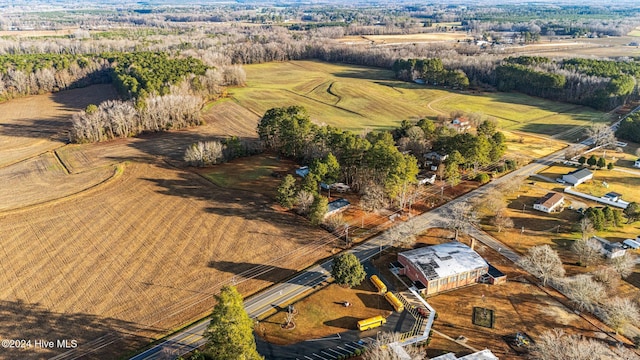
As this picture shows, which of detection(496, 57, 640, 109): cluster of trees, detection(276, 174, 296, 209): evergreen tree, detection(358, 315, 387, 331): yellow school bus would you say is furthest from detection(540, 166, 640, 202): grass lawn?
detection(496, 57, 640, 109): cluster of trees

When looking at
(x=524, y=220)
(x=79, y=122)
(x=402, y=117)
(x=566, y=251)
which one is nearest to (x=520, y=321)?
(x=566, y=251)

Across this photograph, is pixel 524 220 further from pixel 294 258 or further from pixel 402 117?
pixel 402 117

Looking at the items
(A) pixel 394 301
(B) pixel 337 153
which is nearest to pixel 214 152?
(B) pixel 337 153

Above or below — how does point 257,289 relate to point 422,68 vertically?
below

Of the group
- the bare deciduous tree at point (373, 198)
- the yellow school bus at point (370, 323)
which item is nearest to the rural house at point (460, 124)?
the bare deciduous tree at point (373, 198)

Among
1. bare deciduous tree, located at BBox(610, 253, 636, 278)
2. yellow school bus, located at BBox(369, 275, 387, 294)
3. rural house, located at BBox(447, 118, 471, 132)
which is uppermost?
rural house, located at BBox(447, 118, 471, 132)

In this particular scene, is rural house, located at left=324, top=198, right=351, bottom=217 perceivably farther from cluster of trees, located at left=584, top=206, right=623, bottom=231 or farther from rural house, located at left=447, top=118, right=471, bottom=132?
rural house, located at left=447, top=118, right=471, bottom=132

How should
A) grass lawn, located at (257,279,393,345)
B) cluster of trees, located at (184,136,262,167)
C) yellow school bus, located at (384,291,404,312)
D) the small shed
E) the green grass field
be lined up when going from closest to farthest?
grass lawn, located at (257,279,393,345) < yellow school bus, located at (384,291,404,312) < the small shed < cluster of trees, located at (184,136,262,167) < the green grass field
